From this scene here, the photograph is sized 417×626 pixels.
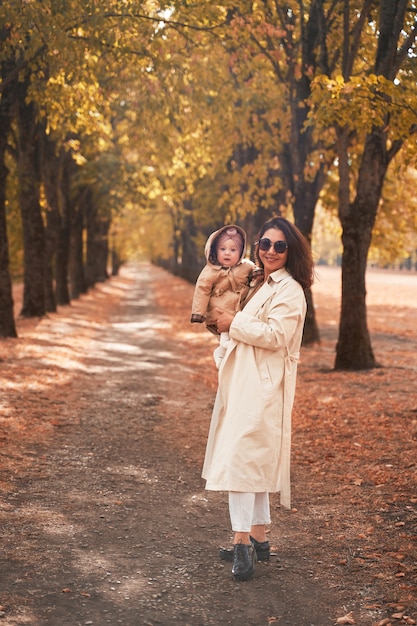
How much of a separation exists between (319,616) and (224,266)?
2.15 metres

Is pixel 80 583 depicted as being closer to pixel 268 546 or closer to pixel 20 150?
pixel 268 546

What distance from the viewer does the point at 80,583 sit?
4840 millimetres

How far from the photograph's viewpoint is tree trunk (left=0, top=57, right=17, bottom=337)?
15.9 meters

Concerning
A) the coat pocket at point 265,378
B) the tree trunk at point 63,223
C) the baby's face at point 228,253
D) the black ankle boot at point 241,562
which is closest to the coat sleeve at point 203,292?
the baby's face at point 228,253

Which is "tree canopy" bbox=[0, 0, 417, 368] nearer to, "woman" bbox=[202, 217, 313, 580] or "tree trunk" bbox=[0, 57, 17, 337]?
"tree trunk" bbox=[0, 57, 17, 337]

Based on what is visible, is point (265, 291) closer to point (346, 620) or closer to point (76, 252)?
point (346, 620)

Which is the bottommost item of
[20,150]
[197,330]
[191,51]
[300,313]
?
[197,330]

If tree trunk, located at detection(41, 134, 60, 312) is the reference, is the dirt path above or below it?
below

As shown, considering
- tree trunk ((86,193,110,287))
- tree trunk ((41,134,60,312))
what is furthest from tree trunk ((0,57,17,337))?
tree trunk ((86,193,110,287))

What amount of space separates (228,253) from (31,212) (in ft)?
59.3

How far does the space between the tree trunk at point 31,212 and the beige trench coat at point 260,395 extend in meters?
15.4

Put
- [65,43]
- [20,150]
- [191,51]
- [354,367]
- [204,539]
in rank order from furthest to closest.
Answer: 1. [20,150]
2. [191,51]
3. [354,367]
4. [65,43]
5. [204,539]

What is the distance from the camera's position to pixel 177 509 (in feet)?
21.4

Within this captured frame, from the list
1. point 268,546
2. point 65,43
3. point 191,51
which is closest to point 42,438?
point 268,546
